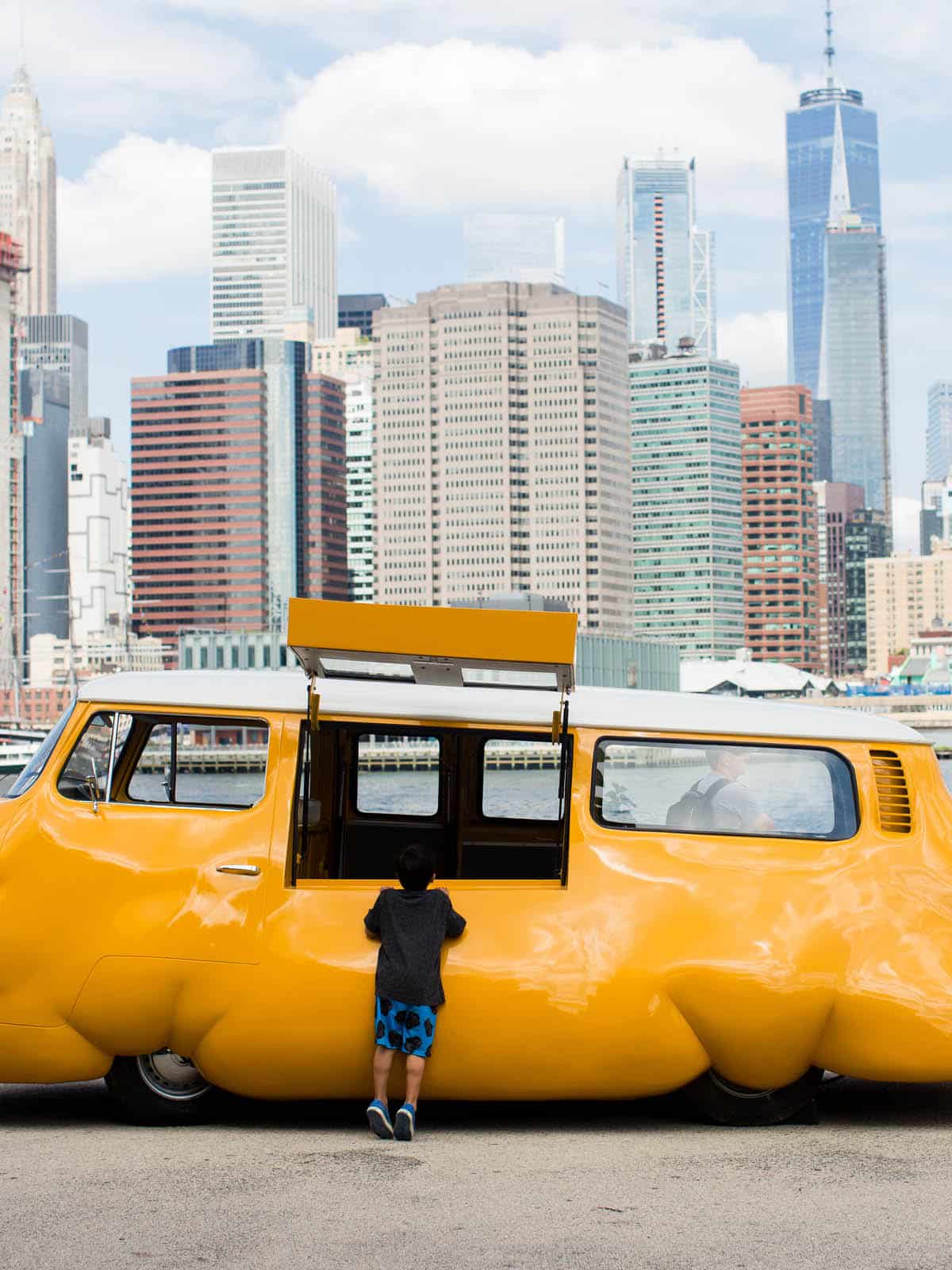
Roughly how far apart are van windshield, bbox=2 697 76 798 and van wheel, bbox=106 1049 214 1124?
1.45 metres

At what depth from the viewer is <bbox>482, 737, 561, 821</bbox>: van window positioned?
9.12 metres

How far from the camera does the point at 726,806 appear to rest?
892cm

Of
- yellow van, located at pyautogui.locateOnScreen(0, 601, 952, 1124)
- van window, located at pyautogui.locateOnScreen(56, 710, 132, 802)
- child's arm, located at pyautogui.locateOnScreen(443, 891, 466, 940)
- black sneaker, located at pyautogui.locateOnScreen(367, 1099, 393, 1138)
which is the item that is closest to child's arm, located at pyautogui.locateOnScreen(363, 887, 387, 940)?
yellow van, located at pyautogui.locateOnScreen(0, 601, 952, 1124)

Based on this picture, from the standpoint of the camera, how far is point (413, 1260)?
6.20 meters

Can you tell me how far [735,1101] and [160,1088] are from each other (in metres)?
2.87

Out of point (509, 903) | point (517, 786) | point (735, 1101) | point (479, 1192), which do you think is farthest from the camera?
point (517, 786)

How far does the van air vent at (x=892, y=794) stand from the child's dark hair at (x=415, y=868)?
2.36 metres

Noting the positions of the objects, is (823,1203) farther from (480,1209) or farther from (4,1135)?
(4,1135)

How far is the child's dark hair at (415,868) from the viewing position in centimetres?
832

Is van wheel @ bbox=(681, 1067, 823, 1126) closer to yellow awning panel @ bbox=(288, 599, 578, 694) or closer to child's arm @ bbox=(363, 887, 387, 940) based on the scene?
child's arm @ bbox=(363, 887, 387, 940)

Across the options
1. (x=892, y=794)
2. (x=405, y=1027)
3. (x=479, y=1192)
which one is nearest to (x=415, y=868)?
(x=405, y=1027)

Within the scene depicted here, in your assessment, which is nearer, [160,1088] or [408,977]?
[408,977]

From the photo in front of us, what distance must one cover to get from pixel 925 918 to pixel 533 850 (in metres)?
2.33

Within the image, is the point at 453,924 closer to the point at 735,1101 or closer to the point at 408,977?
the point at 408,977
